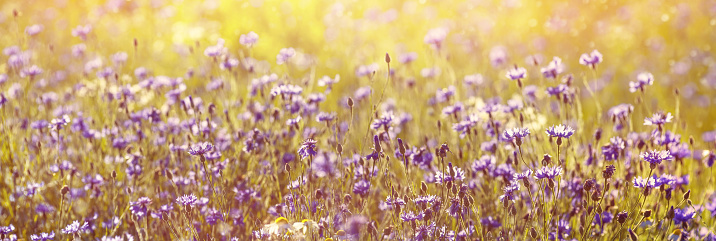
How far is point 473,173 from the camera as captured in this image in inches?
113

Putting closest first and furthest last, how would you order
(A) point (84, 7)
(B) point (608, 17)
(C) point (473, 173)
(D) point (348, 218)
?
(D) point (348, 218), (C) point (473, 173), (B) point (608, 17), (A) point (84, 7)

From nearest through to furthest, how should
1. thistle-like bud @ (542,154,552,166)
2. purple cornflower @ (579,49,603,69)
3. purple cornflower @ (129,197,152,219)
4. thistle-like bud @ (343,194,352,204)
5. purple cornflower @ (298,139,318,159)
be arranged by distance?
thistle-like bud @ (542,154,552,166), thistle-like bud @ (343,194,352,204), purple cornflower @ (298,139,318,159), purple cornflower @ (129,197,152,219), purple cornflower @ (579,49,603,69)

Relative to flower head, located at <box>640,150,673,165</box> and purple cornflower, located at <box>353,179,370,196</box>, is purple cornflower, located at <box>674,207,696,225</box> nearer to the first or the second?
flower head, located at <box>640,150,673,165</box>

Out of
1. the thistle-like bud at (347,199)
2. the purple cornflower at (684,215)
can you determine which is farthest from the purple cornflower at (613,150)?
the thistle-like bud at (347,199)

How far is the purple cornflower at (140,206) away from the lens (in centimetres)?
249

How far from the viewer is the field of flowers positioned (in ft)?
8.00

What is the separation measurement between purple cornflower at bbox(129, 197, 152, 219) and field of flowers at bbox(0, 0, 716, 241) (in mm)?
25

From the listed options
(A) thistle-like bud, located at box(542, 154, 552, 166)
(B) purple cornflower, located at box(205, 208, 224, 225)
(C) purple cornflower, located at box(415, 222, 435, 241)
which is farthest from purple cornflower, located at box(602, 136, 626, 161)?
(B) purple cornflower, located at box(205, 208, 224, 225)

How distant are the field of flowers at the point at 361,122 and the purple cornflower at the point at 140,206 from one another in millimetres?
25

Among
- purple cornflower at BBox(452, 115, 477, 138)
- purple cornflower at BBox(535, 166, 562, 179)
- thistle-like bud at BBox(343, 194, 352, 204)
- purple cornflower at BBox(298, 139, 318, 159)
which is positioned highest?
purple cornflower at BBox(452, 115, 477, 138)

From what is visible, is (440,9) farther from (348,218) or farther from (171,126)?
(348,218)

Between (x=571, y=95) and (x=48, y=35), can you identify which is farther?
(x=48, y=35)

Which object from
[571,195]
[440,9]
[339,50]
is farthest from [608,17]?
[571,195]

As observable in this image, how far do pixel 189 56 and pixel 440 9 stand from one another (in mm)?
2999
